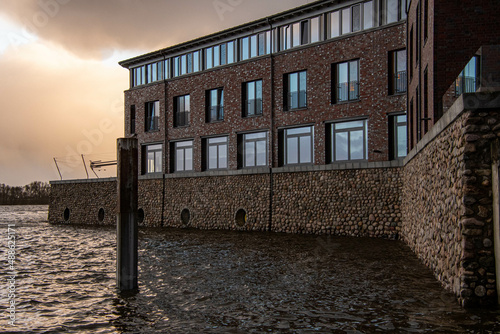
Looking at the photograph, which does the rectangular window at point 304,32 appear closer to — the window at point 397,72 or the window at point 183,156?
the window at point 397,72

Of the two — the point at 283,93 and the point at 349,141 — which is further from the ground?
the point at 283,93

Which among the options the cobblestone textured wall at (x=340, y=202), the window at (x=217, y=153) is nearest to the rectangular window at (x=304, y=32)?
the cobblestone textured wall at (x=340, y=202)

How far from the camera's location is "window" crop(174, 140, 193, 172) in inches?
1204

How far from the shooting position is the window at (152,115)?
32.9 meters

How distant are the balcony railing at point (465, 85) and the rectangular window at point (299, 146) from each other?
48.8ft

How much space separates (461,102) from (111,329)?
6628mm

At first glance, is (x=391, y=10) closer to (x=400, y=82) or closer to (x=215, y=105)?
(x=400, y=82)

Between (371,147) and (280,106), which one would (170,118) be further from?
(371,147)

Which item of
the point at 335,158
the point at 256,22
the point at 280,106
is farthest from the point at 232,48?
the point at 335,158

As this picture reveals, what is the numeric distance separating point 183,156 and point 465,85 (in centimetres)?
2381

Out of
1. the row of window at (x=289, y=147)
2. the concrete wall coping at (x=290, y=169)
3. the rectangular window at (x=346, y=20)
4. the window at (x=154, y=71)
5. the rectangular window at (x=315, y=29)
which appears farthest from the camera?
the window at (x=154, y=71)

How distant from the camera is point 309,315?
7.75 m

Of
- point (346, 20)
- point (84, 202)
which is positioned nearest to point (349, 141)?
point (346, 20)

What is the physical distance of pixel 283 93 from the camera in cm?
2575
